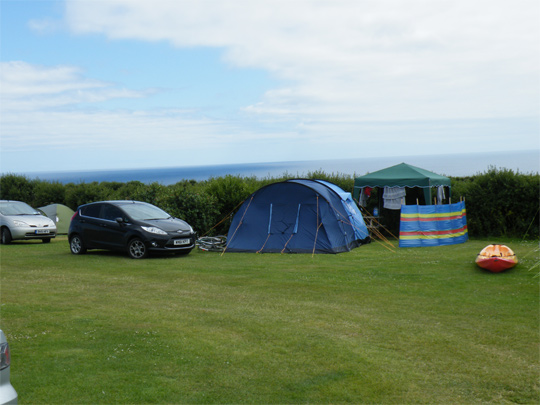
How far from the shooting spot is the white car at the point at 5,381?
334cm

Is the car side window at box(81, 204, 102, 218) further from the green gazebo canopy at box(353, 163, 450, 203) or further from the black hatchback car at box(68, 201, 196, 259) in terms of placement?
the green gazebo canopy at box(353, 163, 450, 203)

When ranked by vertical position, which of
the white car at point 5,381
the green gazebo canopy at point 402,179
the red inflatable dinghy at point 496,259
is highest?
the green gazebo canopy at point 402,179

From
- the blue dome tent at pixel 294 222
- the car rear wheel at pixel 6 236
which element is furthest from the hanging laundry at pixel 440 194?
the car rear wheel at pixel 6 236

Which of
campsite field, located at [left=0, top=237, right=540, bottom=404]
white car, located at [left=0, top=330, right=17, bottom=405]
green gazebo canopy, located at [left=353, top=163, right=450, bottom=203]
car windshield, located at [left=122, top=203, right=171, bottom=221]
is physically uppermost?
green gazebo canopy, located at [left=353, top=163, right=450, bottom=203]

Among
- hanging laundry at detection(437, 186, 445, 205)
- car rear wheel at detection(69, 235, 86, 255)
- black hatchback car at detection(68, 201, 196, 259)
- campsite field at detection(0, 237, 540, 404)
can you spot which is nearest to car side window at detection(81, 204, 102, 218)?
black hatchback car at detection(68, 201, 196, 259)

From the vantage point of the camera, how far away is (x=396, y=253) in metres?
15.7

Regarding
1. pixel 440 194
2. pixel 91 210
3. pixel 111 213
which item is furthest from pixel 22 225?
pixel 440 194

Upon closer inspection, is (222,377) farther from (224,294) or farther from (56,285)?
(56,285)

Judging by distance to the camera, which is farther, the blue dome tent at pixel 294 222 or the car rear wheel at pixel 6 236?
the car rear wheel at pixel 6 236

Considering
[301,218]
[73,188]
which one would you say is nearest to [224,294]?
[301,218]

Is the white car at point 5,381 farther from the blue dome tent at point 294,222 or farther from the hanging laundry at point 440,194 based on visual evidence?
the hanging laundry at point 440,194

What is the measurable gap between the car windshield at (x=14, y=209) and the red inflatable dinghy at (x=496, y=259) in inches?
662

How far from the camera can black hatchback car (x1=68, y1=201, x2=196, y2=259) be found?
1533 centimetres

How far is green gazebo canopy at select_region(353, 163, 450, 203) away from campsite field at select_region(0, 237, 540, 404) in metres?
6.52
